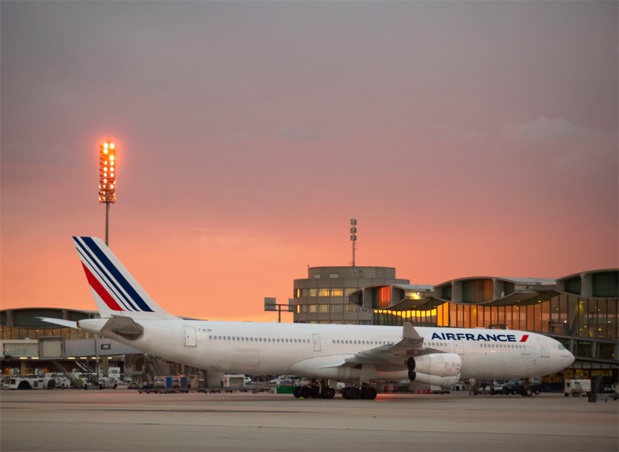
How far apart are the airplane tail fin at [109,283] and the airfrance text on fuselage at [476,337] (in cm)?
1514

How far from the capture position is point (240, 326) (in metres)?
41.8

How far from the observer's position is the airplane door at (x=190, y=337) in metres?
40.0

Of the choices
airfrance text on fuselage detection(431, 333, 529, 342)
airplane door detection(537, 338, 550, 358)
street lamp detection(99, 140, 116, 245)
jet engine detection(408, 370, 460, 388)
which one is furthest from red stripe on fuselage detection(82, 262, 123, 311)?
airplane door detection(537, 338, 550, 358)

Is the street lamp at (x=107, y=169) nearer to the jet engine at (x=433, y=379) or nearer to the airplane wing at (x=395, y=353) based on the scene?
the airplane wing at (x=395, y=353)

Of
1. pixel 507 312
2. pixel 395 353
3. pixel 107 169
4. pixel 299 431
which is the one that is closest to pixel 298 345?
pixel 395 353

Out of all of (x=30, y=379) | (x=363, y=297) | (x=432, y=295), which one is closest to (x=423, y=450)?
(x=30, y=379)

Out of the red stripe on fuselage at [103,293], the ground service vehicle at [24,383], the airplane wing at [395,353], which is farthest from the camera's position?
the ground service vehicle at [24,383]

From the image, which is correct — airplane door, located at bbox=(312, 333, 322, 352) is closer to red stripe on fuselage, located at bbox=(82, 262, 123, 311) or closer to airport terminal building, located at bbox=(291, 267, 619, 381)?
red stripe on fuselage, located at bbox=(82, 262, 123, 311)

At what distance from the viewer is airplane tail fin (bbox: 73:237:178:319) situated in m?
39.7

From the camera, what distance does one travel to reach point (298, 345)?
141 feet

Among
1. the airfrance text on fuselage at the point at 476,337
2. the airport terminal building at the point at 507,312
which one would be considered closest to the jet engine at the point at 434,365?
the airfrance text on fuselage at the point at 476,337

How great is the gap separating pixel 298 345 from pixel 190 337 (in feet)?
17.9

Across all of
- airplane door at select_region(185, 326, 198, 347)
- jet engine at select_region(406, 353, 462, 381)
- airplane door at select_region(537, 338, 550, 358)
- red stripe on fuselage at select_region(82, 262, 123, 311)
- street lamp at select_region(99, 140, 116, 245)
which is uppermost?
street lamp at select_region(99, 140, 116, 245)

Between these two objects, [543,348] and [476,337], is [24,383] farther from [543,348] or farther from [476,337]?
[543,348]
